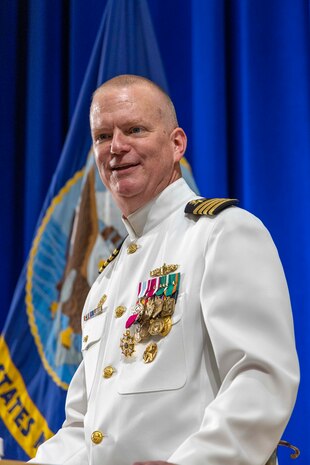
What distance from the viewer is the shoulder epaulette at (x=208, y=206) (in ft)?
5.50

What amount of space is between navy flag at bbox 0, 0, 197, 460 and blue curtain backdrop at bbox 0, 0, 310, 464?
0.16 m

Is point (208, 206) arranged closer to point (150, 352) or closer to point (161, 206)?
point (161, 206)

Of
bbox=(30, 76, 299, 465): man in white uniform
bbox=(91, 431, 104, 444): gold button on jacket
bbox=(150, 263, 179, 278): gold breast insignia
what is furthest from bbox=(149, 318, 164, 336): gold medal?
bbox=(91, 431, 104, 444): gold button on jacket

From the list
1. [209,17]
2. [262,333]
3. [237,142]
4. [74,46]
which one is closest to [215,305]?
[262,333]

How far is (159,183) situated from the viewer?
1876mm

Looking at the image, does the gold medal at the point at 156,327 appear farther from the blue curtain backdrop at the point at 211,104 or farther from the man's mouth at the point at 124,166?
the blue curtain backdrop at the point at 211,104

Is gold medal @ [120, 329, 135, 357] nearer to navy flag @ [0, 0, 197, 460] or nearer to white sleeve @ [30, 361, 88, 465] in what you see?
white sleeve @ [30, 361, 88, 465]

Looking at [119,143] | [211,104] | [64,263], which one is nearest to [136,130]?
[119,143]

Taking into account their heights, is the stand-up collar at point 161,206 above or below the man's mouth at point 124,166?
below

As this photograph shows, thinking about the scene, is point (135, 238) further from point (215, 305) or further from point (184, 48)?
point (184, 48)

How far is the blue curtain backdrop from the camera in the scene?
2781 millimetres

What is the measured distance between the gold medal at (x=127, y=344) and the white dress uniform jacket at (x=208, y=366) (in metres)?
0.01

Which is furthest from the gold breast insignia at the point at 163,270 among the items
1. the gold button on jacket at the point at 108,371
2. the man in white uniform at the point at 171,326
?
the gold button on jacket at the point at 108,371

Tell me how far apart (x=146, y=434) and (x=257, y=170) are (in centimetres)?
151
